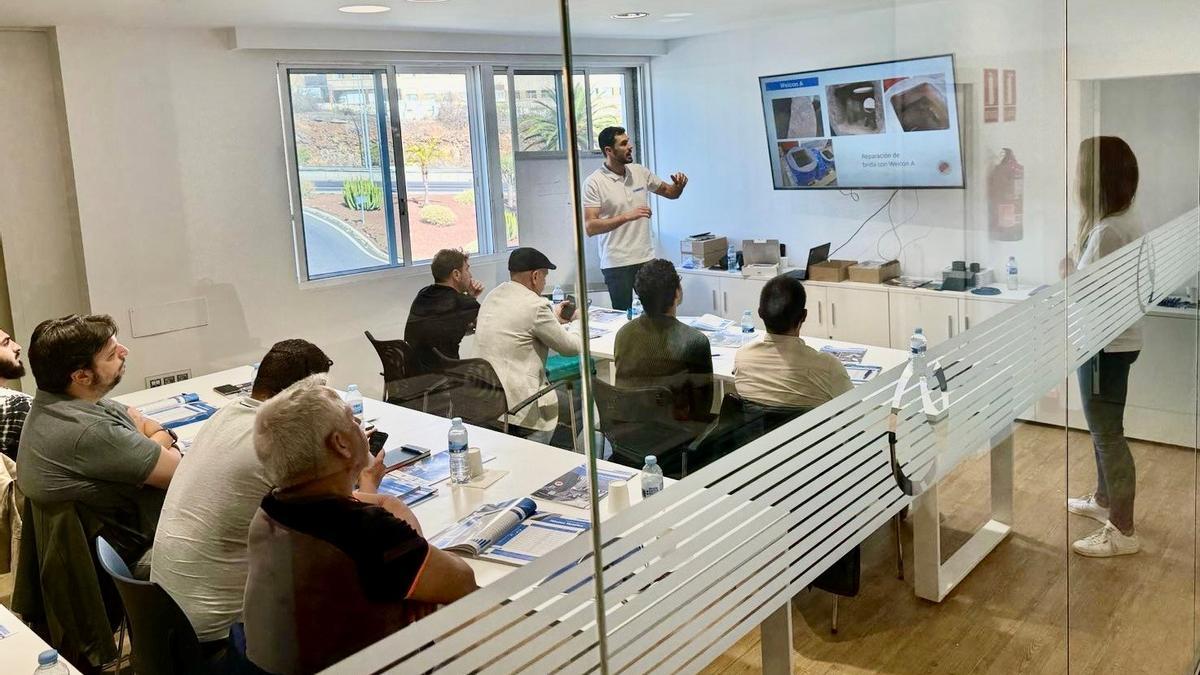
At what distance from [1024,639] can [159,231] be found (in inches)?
82.1

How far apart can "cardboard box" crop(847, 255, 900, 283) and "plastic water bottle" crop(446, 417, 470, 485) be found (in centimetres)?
79

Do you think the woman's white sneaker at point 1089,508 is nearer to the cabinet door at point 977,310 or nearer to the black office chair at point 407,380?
the cabinet door at point 977,310

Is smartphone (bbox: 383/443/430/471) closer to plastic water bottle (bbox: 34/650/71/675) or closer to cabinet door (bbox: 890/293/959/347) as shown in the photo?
plastic water bottle (bbox: 34/650/71/675)

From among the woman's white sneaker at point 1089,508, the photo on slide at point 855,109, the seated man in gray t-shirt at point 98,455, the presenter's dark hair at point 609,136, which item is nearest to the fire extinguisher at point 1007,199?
the photo on slide at point 855,109

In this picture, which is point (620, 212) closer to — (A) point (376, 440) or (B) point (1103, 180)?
(A) point (376, 440)

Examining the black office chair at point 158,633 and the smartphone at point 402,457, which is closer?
the black office chair at point 158,633

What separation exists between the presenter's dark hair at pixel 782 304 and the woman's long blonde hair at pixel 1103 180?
1159 mm

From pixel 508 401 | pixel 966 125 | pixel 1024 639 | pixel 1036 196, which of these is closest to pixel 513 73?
pixel 508 401

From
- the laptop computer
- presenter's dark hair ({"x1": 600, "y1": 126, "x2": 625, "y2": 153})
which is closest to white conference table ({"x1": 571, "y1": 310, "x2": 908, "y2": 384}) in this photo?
the laptop computer

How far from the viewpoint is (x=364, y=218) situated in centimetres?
101

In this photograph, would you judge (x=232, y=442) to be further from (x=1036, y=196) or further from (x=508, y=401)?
(x=1036, y=196)

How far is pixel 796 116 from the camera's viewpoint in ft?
4.99

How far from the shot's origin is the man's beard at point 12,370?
0.91 meters

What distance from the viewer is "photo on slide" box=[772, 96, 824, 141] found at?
4.96 feet
